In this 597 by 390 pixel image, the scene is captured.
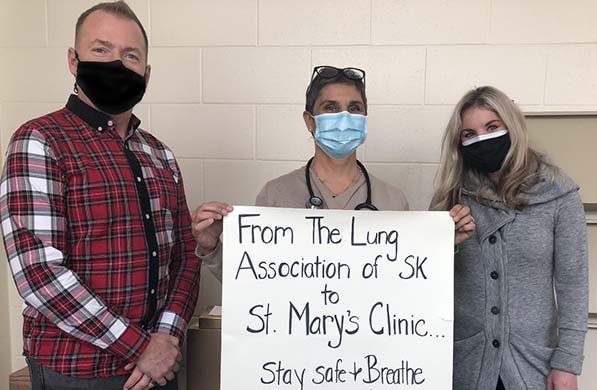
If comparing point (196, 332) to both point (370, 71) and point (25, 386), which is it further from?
point (370, 71)

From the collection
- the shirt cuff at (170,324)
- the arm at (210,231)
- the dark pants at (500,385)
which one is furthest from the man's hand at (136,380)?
the dark pants at (500,385)

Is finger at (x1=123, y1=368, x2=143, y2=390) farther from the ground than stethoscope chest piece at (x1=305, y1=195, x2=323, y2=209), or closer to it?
closer to it

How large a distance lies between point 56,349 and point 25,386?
79 cm

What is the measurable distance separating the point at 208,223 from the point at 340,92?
508mm

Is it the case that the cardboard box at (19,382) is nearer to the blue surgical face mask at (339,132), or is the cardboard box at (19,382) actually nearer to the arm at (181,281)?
the arm at (181,281)

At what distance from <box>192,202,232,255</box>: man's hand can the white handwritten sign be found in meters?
0.04

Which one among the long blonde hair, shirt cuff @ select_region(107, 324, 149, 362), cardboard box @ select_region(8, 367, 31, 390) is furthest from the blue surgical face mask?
cardboard box @ select_region(8, 367, 31, 390)

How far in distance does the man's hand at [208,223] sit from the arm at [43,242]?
28cm

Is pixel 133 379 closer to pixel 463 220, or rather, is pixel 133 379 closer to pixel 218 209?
pixel 218 209

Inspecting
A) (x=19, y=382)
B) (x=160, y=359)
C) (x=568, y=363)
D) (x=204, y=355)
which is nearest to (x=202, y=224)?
(x=160, y=359)

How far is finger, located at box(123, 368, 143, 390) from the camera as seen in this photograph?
125 centimetres

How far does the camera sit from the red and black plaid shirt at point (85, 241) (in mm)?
1157

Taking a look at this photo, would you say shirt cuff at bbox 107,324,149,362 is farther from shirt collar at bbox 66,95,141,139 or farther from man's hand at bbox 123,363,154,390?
shirt collar at bbox 66,95,141,139

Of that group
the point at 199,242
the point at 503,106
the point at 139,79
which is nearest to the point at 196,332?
the point at 199,242
